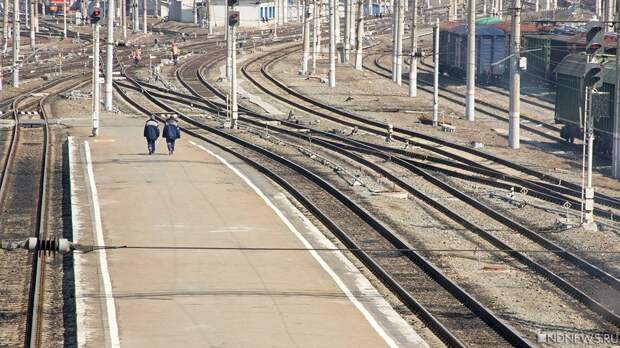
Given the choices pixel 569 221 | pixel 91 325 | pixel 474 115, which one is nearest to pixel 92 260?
pixel 91 325

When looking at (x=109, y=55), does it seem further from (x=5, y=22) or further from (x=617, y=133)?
(x=5, y=22)

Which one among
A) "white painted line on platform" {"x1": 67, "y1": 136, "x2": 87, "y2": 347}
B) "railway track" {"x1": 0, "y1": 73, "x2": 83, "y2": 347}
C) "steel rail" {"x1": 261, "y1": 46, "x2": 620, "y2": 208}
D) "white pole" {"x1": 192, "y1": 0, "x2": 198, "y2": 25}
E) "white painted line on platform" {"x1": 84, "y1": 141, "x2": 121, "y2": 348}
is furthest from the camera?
"white pole" {"x1": 192, "y1": 0, "x2": 198, "y2": 25}

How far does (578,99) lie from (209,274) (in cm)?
2718

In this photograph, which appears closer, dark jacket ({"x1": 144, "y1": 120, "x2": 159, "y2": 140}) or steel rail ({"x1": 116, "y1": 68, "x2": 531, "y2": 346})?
steel rail ({"x1": 116, "y1": 68, "x2": 531, "y2": 346})

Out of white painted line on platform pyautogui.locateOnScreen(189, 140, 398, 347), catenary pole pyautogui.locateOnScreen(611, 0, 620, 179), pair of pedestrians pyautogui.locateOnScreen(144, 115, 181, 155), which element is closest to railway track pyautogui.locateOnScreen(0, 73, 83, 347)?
pair of pedestrians pyautogui.locateOnScreen(144, 115, 181, 155)

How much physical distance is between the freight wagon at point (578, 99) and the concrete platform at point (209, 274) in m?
14.0

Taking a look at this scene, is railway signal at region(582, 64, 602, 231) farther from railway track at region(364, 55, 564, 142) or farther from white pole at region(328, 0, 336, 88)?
white pole at region(328, 0, 336, 88)

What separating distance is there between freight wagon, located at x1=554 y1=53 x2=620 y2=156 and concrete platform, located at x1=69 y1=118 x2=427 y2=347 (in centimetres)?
1397

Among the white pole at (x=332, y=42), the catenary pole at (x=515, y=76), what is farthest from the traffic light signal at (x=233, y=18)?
the white pole at (x=332, y=42)

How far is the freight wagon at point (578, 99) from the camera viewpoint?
43594 mm

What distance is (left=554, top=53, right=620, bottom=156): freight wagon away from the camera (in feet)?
143

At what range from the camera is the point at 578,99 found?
46906 mm

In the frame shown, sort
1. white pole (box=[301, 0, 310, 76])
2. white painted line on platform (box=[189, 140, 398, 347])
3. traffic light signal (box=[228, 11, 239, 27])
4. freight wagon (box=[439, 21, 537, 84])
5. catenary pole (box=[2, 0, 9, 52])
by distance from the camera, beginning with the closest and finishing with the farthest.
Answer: white painted line on platform (box=[189, 140, 398, 347]) → traffic light signal (box=[228, 11, 239, 27]) → white pole (box=[301, 0, 310, 76]) → freight wagon (box=[439, 21, 537, 84]) → catenary pole (box=[2, 0, 9, 52])

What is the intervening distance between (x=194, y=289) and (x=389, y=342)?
418cm
